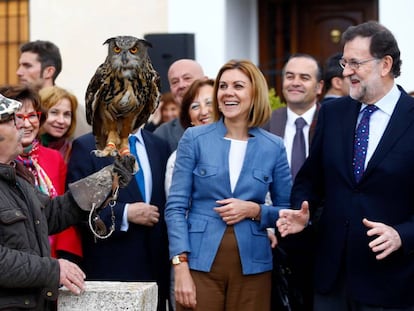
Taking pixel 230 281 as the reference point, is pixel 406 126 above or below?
above

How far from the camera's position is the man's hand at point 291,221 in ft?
13.8

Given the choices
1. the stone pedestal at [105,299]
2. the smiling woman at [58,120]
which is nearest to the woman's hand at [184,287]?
the stone pedestal at [105,299]

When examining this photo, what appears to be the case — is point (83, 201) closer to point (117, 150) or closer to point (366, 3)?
point (117, 150)

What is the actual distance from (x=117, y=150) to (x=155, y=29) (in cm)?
498

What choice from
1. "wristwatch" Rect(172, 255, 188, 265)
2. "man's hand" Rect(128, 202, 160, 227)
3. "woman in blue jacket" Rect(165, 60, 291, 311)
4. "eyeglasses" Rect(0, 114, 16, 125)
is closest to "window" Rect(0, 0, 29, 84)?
"man's hand" Rect(128, 202, 160, 227)

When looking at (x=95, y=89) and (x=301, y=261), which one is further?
(x=301, y=261)

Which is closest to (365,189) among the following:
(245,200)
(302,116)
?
(245,200)

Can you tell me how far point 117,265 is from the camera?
15.4ft

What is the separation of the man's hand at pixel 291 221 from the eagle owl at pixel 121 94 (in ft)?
3.30

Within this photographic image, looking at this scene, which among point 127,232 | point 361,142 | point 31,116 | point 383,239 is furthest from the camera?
point 127,232

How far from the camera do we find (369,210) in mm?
4086

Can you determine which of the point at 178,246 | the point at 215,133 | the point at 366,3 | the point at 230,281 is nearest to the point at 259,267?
the point at 230,281

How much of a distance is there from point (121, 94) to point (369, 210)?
4.62 feet

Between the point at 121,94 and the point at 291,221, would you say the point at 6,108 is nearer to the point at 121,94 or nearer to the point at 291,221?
the point at 121,94
